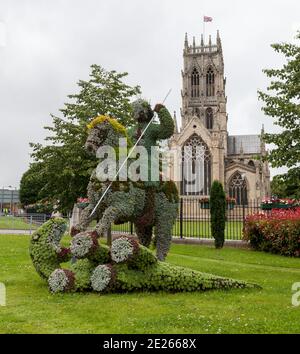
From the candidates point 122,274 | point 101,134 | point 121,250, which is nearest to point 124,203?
point 121,250

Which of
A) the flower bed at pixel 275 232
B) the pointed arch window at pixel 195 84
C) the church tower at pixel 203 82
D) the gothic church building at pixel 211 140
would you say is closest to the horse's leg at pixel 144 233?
the flower bed at pixel 275 232

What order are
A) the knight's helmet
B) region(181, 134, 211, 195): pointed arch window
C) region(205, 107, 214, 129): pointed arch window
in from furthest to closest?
region(205, 107, 214, 129): pointed arch window
region(181, 134, 211, 195): pointed arch window
the knight's helmet

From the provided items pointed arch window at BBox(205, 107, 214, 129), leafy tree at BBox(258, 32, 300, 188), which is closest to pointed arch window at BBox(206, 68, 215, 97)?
pointed arch window at BBox(205, 107, 214, 129)

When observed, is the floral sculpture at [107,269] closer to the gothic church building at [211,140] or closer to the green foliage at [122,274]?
the green foliage at [122,274]

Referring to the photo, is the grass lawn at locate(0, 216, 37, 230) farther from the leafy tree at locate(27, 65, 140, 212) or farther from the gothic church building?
the gothic church building

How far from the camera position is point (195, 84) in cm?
7712

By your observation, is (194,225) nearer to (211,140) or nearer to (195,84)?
(211,140)

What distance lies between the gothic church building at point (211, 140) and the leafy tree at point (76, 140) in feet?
131

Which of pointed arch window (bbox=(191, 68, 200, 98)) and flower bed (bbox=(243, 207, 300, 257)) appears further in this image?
pointed arch window (bbox=(191, 68, 200, 98))

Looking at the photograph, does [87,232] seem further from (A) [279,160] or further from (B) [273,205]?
(B) [273,205]

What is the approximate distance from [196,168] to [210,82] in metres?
19.6

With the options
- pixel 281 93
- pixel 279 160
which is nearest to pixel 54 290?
pixel 279 160

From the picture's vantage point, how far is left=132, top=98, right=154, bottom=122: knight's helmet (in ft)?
34.1
